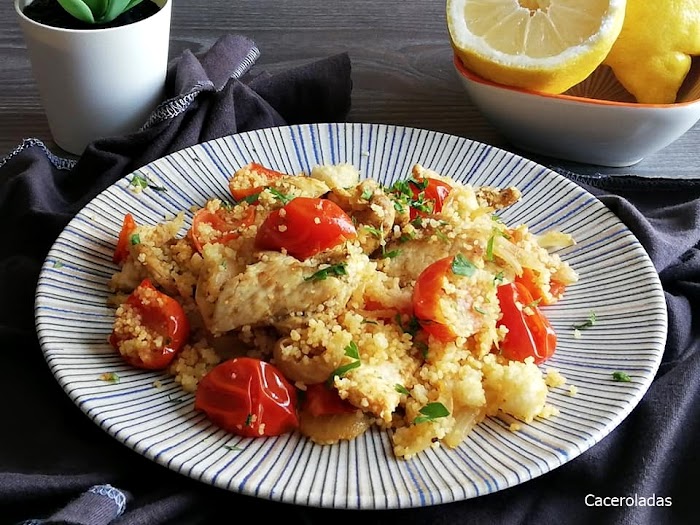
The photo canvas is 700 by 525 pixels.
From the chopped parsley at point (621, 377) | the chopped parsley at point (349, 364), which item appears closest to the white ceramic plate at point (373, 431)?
the chopped parsley at point (621, 377)

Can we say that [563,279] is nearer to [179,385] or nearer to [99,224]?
[179,385]

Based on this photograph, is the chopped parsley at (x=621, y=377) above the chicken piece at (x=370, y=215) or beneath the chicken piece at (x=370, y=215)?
beneath

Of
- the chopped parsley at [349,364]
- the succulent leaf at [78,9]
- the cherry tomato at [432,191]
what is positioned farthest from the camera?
the succulent leaf at [78,9]

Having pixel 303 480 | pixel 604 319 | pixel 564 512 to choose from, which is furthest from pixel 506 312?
pixel 303 480

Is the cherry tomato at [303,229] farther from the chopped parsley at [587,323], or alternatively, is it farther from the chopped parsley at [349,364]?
the chopped parsley at [587,323]

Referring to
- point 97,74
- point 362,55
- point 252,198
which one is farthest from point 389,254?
point 362,55

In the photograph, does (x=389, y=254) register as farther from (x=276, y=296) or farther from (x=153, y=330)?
(x=153, y=330)

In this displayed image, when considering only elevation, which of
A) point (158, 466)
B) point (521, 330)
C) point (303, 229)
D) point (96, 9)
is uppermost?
point (96, 9)
